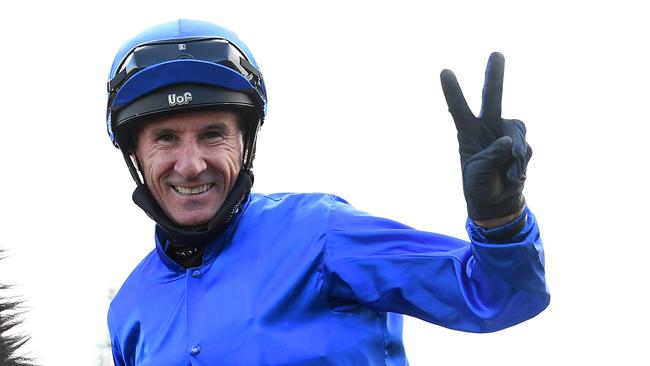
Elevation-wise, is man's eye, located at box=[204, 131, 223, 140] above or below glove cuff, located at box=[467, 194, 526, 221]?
above

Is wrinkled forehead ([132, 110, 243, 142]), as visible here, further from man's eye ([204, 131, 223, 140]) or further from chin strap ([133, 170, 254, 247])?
chin strap ([133, 170, 254, 247])

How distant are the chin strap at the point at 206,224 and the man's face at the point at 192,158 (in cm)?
3

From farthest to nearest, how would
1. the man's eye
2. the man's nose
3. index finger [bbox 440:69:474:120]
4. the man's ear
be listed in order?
1. the man's ear
2. the man's eye
3. the man's nose
4. index finger [bbox 440:69:474:120]

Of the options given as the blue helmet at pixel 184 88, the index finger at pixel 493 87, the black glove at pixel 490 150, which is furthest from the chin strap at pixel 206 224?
the index finger at pixel 493 87

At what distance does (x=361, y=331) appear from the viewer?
3.10 metres

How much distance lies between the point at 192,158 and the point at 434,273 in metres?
1.02

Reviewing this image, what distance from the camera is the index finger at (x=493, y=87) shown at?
8.32 ft

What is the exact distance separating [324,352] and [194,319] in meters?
0.49

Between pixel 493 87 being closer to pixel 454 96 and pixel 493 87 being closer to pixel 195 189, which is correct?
pixel 454 96

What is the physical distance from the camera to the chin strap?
11.2 feet

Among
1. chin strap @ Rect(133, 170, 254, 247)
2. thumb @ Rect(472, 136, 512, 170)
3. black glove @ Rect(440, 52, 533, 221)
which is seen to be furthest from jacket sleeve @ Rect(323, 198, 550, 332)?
chin strap @ Rect(133, 170, 254, 247)

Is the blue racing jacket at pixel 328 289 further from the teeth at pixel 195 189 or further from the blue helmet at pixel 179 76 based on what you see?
the blue helmet at pixel 179 76

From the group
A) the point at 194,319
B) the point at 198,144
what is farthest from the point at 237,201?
the point at 194,319

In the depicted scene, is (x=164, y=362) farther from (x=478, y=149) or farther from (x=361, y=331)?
(x=478, y=149)
